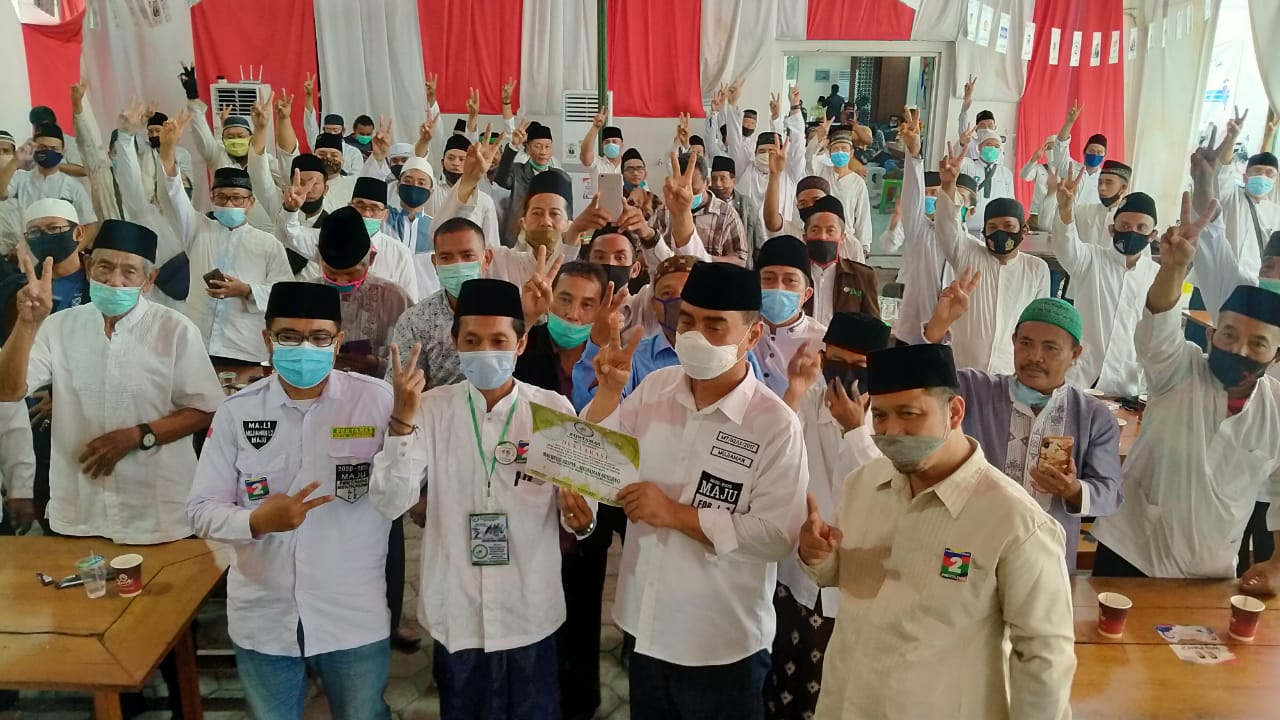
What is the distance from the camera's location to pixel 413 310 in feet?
10.3

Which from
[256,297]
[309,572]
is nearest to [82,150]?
[256,297]

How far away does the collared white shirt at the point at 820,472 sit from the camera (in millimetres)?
2395

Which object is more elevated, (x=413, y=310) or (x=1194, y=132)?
(x=1194, y=132)

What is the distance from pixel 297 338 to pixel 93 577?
39.3 inches

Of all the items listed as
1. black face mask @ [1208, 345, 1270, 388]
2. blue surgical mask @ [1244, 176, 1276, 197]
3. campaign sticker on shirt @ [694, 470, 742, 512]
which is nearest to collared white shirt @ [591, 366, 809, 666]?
campaign sticker on shirt @ [694, 470, 742, 512]

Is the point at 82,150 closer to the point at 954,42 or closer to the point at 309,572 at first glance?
the point at 309,572

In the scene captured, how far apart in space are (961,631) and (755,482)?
0.59 m

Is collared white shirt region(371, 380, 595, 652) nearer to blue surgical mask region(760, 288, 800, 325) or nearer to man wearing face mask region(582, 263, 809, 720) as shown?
man wearing face mask region(582, 263, 809, 720)

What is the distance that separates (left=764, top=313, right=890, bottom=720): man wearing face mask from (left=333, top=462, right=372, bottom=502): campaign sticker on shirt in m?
1.23

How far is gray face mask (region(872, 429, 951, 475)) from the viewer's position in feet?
5.31

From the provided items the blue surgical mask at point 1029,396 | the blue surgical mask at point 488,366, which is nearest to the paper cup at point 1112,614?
the blue surgical mask at point 1029,396

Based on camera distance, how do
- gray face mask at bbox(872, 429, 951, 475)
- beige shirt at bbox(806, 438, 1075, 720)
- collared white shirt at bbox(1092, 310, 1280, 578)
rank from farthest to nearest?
collared white shirt at bbox(1092, 310, 1280, 578), gray face mask at bbox(872, 429, 951, 475), beige shirt at bbox(806, 438, 1075, 720)

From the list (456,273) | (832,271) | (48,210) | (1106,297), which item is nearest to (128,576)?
(456,273)

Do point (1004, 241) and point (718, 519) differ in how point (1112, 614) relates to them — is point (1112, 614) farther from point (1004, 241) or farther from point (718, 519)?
point (1004, 241)
